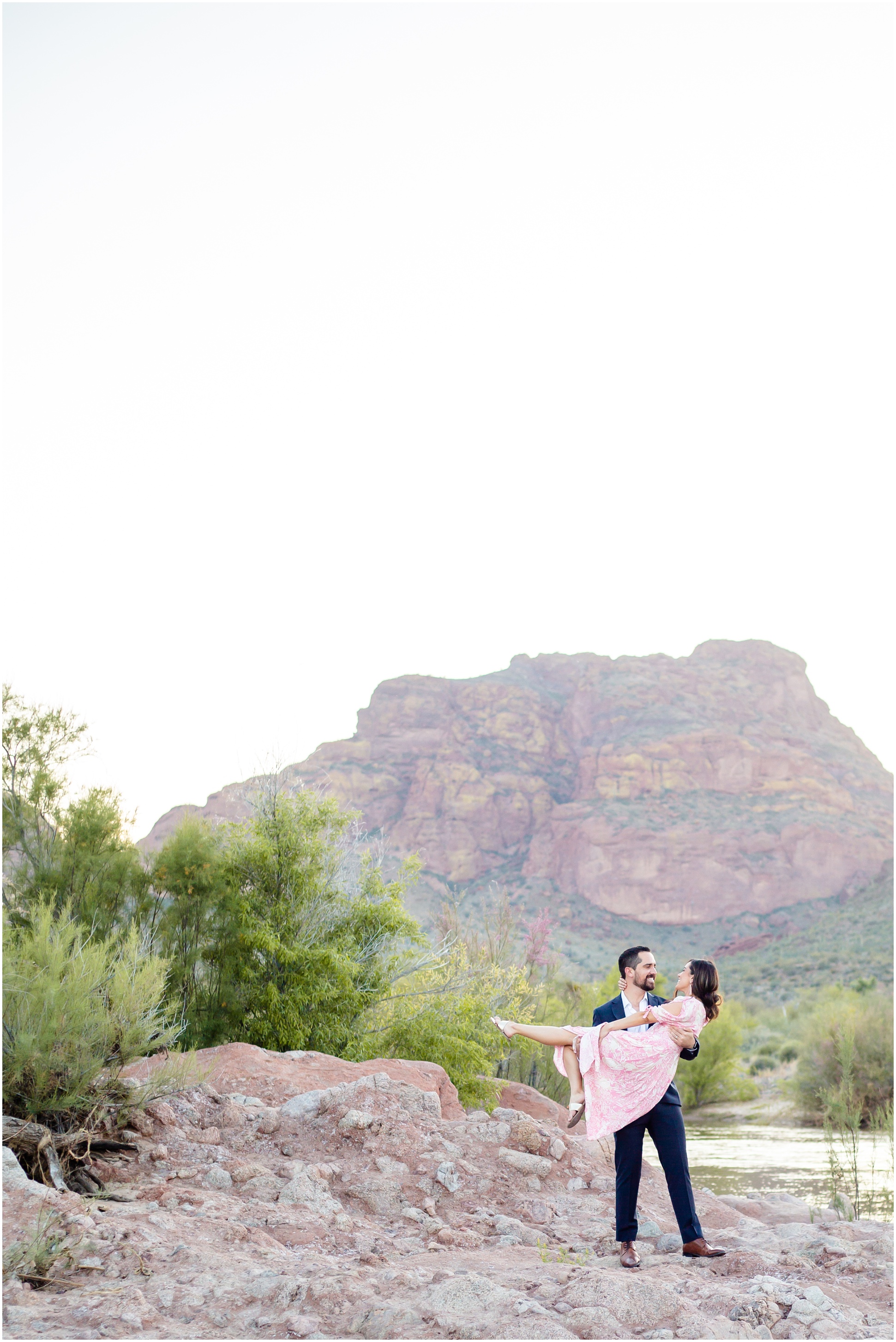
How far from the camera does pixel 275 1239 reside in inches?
224

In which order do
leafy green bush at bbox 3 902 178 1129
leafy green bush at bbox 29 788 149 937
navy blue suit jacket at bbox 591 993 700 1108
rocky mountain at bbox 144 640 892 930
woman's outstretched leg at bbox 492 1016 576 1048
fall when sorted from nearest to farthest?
1. woman's outstretched leg at bbox 492 1016 576 1048
2. navy blue suit jacket at bbox 591 993 700 1108
3. leafy green bush at bbox 3 902 178 1129
4. leafy green bush at bbox 29 788 149 937
5. rocky mountain at bbox 144 640 892 930

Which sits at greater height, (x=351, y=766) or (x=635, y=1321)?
(x=351, y=766)

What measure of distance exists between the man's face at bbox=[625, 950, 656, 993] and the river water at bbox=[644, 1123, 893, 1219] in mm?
7375

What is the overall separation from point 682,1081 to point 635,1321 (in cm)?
2625

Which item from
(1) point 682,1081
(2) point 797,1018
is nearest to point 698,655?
(2) point 797,1018

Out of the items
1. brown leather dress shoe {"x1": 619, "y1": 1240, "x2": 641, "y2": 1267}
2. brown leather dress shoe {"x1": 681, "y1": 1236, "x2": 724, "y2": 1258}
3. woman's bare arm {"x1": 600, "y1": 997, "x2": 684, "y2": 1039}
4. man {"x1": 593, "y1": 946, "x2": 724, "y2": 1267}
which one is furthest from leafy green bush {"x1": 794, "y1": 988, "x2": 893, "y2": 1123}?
woman's bare arm {"x1": 600, "y1": 997, "x2": 684, "y2": 1039}

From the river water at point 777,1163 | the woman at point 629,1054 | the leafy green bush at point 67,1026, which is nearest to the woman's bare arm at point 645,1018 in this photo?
the woman at point 629,1054

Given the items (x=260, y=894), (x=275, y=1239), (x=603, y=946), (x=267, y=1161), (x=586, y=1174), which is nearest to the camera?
(x=275, y=1239)

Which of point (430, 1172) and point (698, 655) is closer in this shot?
point (430, 1172)

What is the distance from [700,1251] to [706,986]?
1.48 m

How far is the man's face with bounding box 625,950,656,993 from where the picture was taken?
5.85 metres

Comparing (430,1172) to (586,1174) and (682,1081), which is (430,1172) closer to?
(586,1174)

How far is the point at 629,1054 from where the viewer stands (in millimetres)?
5711

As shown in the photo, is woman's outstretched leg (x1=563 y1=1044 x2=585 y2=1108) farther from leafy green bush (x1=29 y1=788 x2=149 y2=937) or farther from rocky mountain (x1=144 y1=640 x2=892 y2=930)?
rocky mountain (x1=144 y1=640 x2=892 y2=930)
